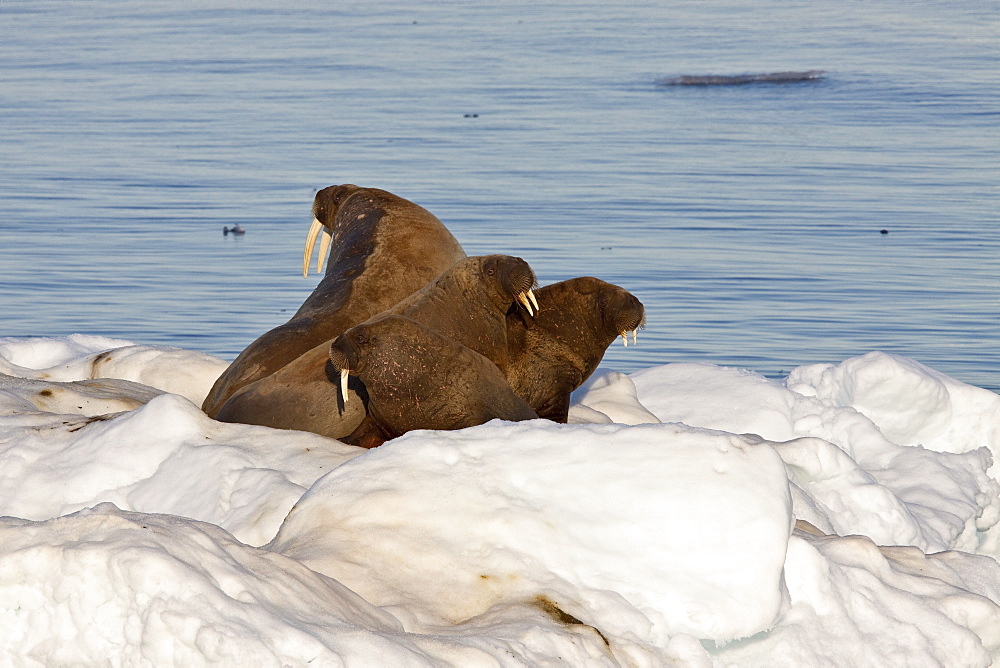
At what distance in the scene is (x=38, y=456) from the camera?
5.51 m

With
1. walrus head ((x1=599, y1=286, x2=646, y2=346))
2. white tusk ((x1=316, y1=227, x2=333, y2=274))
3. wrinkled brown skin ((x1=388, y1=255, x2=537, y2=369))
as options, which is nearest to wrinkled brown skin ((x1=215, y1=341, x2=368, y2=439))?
wrinkled brown skin ((x1=388, y1=255, x2=537, y2=369))

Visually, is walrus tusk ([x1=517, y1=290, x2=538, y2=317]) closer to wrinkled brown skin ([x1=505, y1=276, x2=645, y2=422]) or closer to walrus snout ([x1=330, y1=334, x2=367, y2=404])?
wrinkled brown skin ([x1=505, y1=276, x2=645, y2=422])

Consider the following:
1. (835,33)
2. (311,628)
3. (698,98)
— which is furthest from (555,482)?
(835,33)

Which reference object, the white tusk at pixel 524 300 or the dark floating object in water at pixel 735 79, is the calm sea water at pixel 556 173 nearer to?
the dark floating object in water at pixel 735 79

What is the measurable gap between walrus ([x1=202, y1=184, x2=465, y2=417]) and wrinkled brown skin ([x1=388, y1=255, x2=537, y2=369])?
38 centimetres

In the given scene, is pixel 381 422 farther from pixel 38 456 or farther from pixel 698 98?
pixel 698 98

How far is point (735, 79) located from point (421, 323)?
19.5 meters

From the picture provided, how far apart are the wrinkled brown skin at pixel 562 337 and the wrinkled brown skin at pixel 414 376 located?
2.48 feet

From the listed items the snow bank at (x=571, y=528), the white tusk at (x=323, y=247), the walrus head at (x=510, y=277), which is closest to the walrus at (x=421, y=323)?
the walrus head at (x=510, y=277)

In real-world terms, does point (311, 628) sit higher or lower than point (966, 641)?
higher

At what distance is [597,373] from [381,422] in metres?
2.23

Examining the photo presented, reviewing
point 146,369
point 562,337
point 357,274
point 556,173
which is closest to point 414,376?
point 562,337

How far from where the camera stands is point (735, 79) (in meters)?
24.9

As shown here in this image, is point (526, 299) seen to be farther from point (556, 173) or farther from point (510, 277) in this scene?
point (556, 173)
